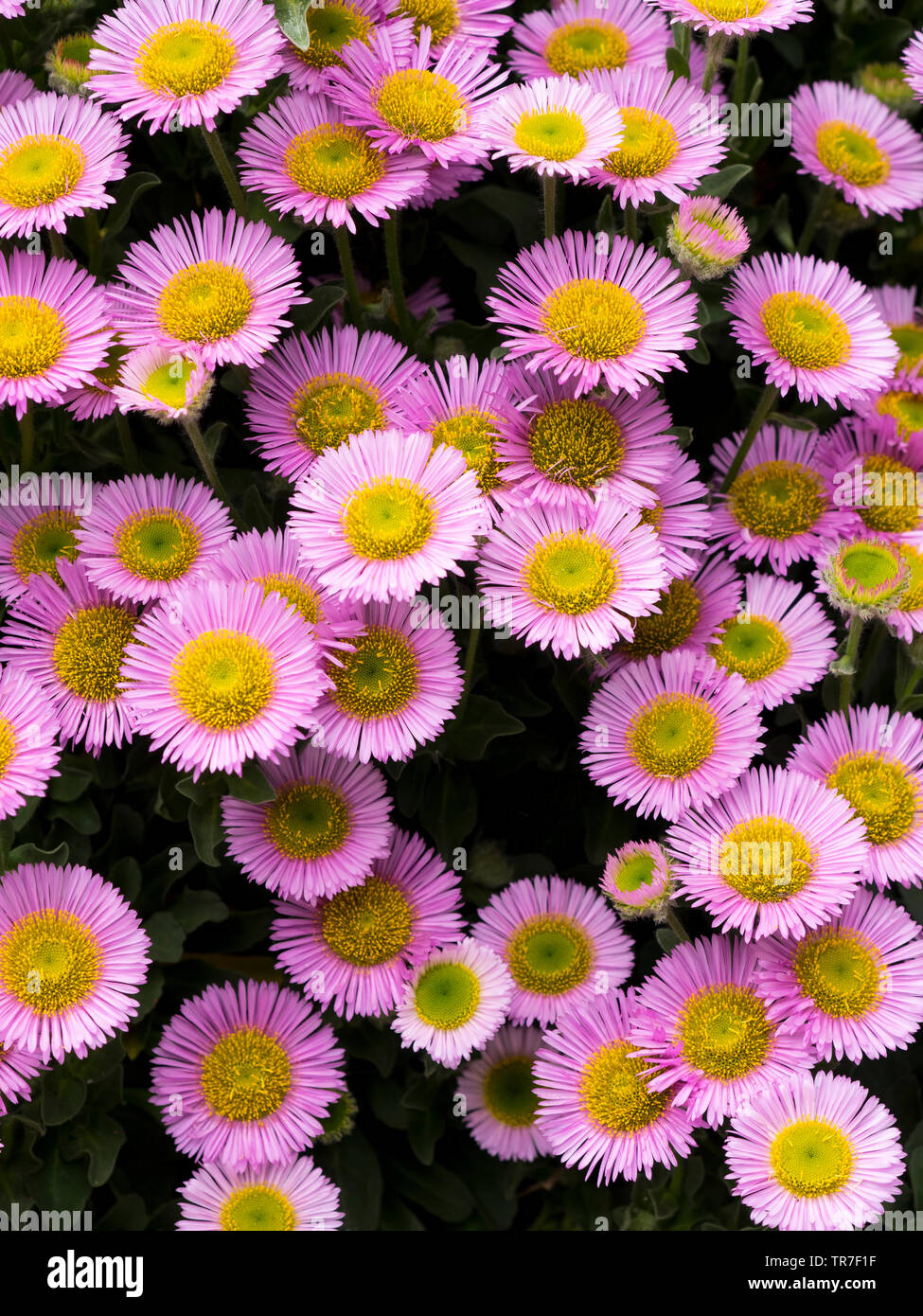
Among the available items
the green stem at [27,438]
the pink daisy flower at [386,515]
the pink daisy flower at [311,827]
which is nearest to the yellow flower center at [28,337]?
the green stem at [27,438]

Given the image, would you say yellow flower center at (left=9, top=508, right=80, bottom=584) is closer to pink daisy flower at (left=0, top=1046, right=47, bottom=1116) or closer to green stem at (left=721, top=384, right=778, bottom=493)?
pink daisy flower at (left=0, top=1046, right=47, bottom=1116)

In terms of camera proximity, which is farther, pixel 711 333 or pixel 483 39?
pixel 711 333

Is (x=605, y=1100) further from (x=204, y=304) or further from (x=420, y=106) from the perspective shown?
(x=420, y=106)

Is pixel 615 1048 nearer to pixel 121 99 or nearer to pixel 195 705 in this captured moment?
pixel 195 705

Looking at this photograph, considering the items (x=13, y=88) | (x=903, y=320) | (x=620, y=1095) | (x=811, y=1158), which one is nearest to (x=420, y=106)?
(x=13, y=88)

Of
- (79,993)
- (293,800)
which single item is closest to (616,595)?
(293,800)

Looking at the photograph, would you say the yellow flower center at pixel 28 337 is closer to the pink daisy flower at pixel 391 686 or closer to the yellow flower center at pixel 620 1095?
the pink daisy flower at pixel 391 686

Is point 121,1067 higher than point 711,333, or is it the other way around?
point 711,333

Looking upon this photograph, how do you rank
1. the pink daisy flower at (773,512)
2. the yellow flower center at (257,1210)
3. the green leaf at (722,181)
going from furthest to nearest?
the pink daisy flower at (773,512)
the green leaf at (722,181)
the yellow flower center at (257,1210)
